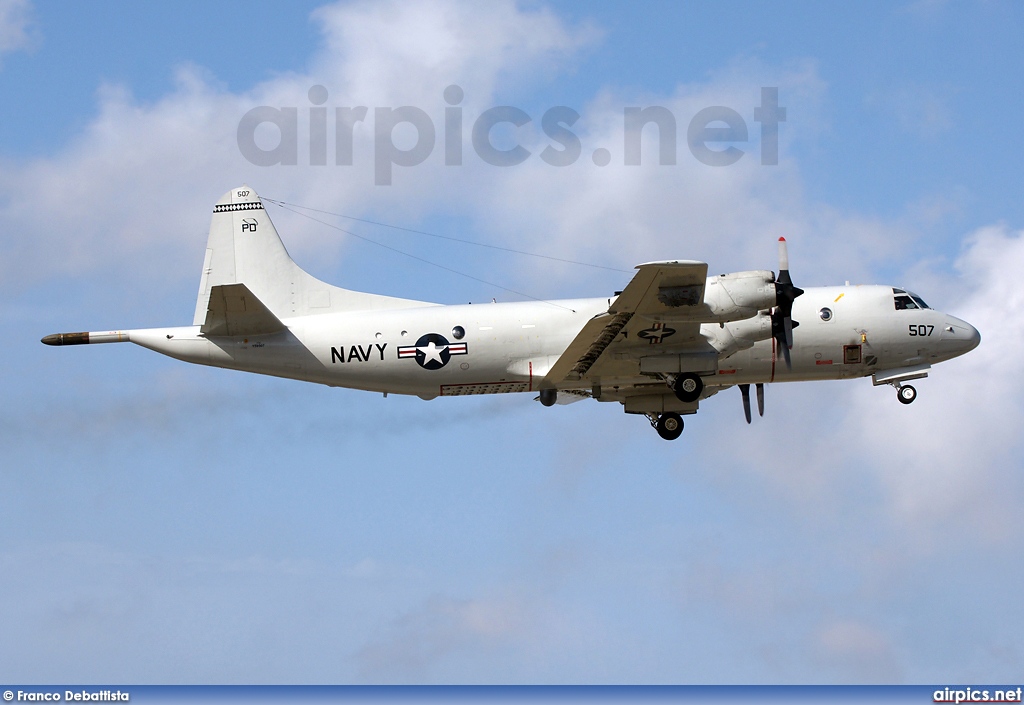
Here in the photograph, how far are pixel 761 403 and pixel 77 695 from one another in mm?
18208

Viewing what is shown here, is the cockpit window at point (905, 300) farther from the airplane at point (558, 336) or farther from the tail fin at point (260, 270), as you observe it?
the tail fin at point (260, 270)

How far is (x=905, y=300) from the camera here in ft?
98.3

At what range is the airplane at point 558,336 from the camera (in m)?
27.2

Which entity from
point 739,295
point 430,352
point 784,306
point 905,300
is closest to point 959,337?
point 905,300

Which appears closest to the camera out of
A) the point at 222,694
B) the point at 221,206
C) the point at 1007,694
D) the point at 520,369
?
the point at 1007,694

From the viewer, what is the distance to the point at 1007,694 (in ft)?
78.9

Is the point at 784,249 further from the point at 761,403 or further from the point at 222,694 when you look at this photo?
the point at 222,694

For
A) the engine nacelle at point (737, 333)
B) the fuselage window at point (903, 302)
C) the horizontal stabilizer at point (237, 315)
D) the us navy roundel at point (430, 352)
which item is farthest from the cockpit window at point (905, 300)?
the horizontal stabilizer at point (237, 315)

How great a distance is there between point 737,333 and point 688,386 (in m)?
1.74

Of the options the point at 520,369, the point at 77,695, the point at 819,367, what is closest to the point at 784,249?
the point at 819,367

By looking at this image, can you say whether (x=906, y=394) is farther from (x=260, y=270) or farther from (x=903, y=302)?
(x=260, y=270)

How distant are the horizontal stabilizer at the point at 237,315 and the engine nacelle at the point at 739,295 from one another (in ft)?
33.6

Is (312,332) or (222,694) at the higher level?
(312,332)

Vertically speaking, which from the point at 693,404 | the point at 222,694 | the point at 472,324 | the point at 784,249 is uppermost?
the point at 784,249
